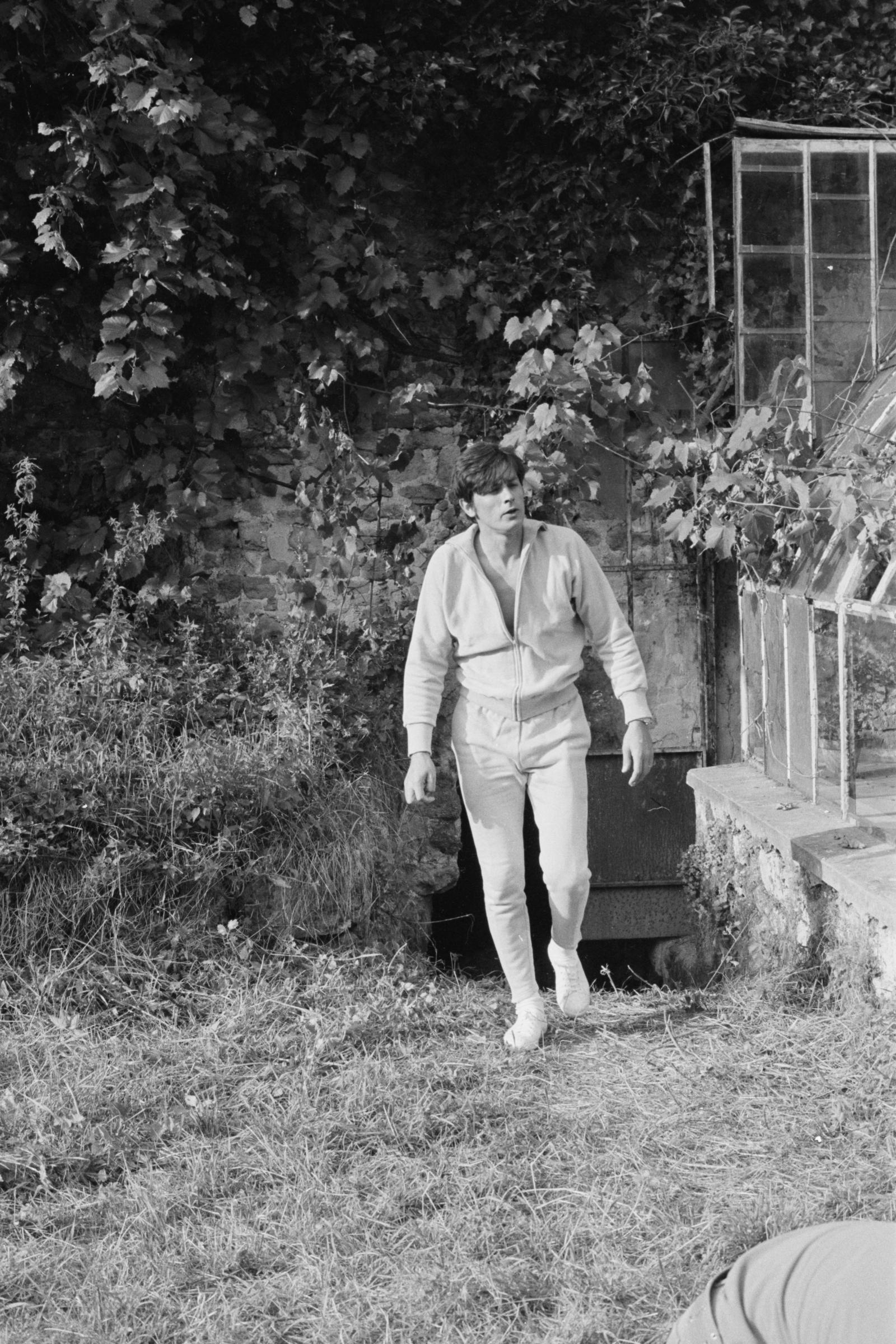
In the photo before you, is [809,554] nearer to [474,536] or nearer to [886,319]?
[886,319]

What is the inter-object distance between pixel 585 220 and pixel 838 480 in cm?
233

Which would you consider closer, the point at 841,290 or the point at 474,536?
the point at 474,536

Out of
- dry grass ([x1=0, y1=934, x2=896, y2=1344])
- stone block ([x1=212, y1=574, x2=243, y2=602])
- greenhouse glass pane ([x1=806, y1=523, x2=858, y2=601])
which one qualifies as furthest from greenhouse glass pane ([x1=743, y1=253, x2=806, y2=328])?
dry grass ([x1=0, y1=934, x2=896, y2=1344])

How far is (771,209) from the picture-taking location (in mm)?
6762

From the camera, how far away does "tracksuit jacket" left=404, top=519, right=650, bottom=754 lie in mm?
3984

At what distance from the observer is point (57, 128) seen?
19.0 ft

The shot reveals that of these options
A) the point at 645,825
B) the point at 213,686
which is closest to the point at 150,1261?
the point at 213,686

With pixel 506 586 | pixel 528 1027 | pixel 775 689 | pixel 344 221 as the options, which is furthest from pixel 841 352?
pixel 528 1027

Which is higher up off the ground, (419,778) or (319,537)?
(319,537)

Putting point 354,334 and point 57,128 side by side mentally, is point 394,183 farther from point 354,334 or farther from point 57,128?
point 57,128

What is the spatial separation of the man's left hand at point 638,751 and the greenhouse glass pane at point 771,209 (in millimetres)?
3869

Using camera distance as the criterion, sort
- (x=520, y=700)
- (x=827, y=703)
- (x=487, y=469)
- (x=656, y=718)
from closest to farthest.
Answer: (x=487, y=469) → (x=520, y=700) → (x=827, y=703) → (x=656, y=718)

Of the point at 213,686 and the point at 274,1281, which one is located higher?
the point at 213,686

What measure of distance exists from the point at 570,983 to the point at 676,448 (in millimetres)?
3099
